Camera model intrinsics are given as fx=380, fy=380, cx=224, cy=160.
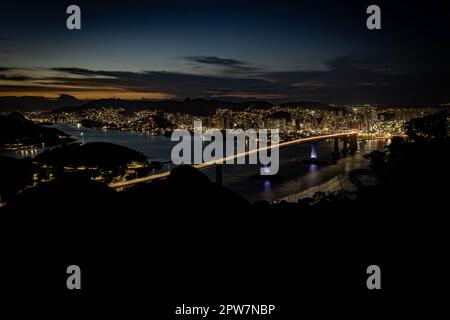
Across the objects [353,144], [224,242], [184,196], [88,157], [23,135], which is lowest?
[88,157]

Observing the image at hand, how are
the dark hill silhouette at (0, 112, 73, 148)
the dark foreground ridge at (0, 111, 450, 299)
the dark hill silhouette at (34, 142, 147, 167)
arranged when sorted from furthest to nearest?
the dark hill silhouette at (0, 112, 73, 148) < the dark hill silhouette at (34, 142, 147, 167) < the dark foreground ridge at (0, 111, 450, 299)

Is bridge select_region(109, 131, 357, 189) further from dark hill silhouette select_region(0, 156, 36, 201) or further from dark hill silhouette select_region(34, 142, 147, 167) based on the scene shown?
dark hill silhouette select_region(34, 142, 147, 167)

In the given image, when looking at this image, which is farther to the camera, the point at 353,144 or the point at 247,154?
the point at 353,144

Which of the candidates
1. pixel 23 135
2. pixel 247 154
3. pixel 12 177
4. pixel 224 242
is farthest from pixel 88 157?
pixel 23 135

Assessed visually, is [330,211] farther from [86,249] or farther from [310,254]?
[86,249]

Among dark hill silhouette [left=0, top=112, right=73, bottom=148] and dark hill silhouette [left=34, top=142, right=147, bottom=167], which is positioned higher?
dark hill silhouette [left=0, top=112, right=73, bottom=148]

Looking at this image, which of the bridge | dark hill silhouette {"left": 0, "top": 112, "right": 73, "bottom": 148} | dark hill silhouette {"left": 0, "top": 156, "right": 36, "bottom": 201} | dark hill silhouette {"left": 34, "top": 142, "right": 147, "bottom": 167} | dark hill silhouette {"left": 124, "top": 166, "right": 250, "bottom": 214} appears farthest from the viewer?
dark hill silhouette {"left": 0, "top": 112, "right": 73, "bottom": 148}

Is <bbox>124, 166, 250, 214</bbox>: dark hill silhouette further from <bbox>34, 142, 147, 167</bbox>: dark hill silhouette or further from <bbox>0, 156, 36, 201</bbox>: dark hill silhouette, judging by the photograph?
<bbox>34, 142, 147, 167</bbox>: dark hill silhouette

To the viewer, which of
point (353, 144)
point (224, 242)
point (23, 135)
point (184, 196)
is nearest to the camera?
point (224, 242)

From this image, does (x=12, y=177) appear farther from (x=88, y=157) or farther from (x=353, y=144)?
(x=353, y=144)

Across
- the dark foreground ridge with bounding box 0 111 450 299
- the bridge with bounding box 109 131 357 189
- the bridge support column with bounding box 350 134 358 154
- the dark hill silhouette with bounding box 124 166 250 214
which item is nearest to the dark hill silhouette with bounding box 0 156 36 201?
the bridge with bounding box 109 131 357 189

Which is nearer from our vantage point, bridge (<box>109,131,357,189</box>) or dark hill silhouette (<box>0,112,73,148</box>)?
bridge (<box>109,131,357,189</box>)
